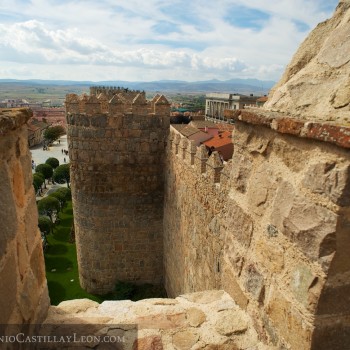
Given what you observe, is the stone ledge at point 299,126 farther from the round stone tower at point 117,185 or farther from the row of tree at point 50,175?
the row of tree at point 50,175

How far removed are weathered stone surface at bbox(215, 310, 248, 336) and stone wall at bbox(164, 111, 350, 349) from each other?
0.08m

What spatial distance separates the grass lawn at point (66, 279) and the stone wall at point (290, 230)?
26.3ft

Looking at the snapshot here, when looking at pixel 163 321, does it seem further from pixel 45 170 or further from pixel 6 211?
pixel 45 170

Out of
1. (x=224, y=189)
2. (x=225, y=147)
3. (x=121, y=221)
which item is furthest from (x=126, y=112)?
(x=225, y=147)

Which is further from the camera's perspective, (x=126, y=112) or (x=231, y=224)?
(x=126, y=112)

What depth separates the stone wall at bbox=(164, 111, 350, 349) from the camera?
1.60 m

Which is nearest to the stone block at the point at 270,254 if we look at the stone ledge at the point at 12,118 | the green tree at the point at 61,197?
the stone ledge at the point at 12,118

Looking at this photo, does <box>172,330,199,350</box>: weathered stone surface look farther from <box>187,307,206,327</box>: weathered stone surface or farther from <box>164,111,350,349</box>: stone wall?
<box>164,111,350,349</box>: stone wall

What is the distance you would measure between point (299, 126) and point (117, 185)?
810cm

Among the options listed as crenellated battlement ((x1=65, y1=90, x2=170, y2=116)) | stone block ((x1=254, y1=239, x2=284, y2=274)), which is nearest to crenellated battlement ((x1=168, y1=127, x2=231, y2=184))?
crenellated battlement ((x1=65, y1=90, x2=170, y2=116))

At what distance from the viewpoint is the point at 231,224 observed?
255cm

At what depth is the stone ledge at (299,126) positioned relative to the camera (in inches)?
58.8

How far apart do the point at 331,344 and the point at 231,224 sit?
1005mm

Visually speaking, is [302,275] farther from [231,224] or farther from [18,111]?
[18,111]
